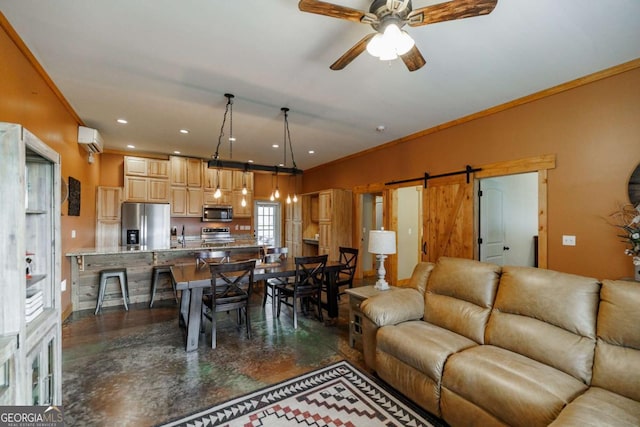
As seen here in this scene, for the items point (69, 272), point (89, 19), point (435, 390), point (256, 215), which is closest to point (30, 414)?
point (435, 390)

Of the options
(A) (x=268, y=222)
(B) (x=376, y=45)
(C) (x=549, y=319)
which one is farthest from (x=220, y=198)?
(C) (x=549, y=319)

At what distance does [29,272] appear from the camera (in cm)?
175

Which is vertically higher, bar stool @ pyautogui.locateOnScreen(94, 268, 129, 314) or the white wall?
the white wall

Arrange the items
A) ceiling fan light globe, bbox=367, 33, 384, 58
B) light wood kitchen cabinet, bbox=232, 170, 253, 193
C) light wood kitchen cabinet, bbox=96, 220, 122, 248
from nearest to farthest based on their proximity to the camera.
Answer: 1. ceiling fan light globe, bbox=367, 33, 384, 58
2. light wood kitchen cabinet, bbox=96, 220, 122, 248
3. light wood kitchen cabinet, bbox=232, 170, 253, 193

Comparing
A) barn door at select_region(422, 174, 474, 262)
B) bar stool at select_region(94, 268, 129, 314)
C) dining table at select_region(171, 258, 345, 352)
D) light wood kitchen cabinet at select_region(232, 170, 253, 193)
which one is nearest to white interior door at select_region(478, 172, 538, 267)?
barn door at select_region(422, 174, 474, 262)

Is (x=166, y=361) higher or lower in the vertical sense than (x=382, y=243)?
A: lower

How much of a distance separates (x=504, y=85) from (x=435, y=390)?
335cm

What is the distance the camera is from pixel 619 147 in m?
2.79

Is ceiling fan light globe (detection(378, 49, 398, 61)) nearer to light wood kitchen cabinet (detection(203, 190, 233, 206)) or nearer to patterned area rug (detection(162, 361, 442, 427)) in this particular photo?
patterned area rug (detection(162, 361, 442, 427))

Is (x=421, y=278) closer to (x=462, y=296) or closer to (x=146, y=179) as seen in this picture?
(x=462, y=296)

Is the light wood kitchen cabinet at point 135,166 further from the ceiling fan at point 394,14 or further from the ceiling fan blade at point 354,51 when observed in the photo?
the ceiling fan at point 394,14

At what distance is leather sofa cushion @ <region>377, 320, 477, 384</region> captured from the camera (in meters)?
1.94

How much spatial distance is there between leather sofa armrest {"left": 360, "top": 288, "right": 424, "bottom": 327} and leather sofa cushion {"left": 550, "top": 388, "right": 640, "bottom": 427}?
4.00 feet

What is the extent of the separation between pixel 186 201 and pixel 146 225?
102 centimetres
